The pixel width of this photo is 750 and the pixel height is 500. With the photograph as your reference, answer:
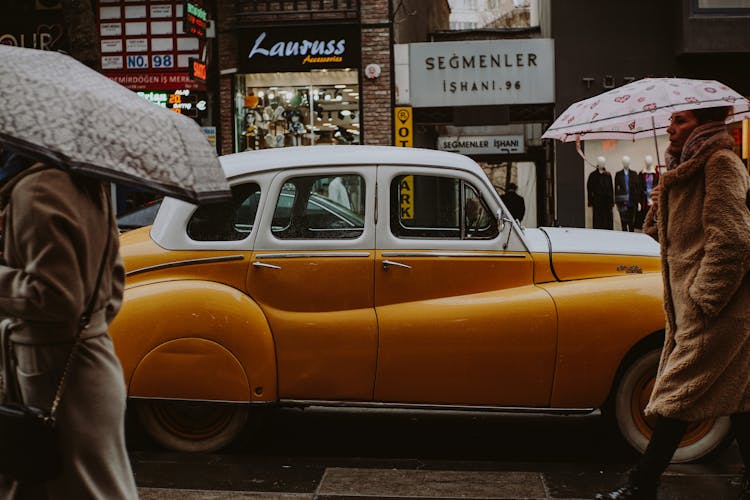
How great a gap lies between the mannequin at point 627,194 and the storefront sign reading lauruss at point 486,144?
3.51m

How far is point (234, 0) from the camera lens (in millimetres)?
19625

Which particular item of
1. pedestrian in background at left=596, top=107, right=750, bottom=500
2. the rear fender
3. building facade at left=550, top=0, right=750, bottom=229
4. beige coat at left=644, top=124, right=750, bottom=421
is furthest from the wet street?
building facade at left=550, top=0, right=750, bottom=229

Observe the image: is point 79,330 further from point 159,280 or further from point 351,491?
point 159,280

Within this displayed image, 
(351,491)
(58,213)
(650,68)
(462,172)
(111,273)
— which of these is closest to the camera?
(58,213)

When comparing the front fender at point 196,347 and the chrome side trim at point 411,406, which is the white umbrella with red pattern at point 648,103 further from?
the front fender at point 196,347

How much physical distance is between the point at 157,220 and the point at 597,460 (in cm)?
316

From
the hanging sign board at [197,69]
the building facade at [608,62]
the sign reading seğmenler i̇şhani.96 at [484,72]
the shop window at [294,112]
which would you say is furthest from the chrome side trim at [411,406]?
the sign reading seğmenler i̇şhani.96 at [484,72]

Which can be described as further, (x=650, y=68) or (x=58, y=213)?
(x=650, y=68)

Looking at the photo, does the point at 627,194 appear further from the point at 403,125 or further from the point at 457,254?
the point at 457,254

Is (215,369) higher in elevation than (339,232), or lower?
lower

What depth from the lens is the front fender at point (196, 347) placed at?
17.6 feet

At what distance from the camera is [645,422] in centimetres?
543

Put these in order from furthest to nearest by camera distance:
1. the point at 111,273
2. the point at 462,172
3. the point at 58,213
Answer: the point at 462,172 → the point at 111,273 → the point at 58,213

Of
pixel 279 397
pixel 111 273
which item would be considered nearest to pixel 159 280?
pixel 279 397
